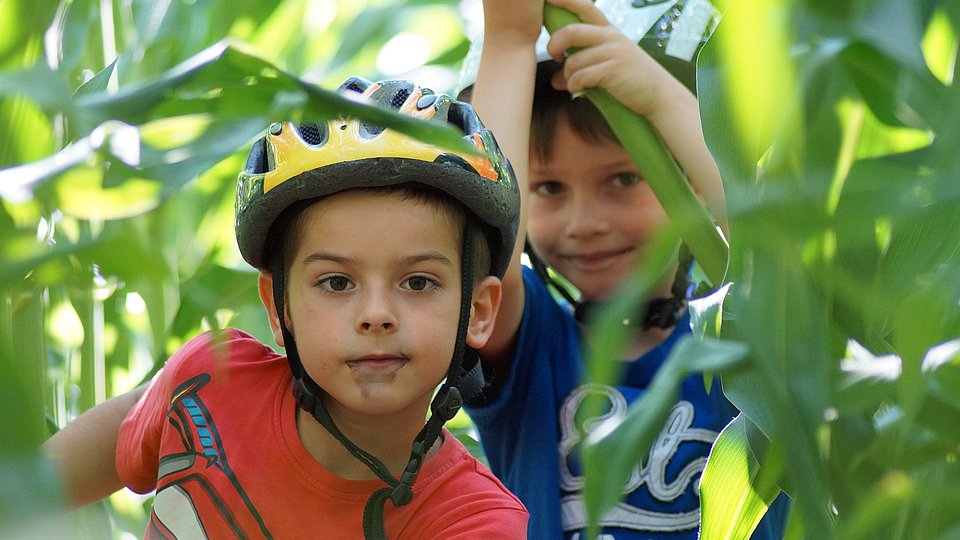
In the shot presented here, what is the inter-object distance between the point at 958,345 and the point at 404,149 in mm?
552

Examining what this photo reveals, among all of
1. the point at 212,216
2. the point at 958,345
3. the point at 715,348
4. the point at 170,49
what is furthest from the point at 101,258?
the point at 212,216

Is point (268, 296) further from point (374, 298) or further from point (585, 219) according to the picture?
point (585, 219)

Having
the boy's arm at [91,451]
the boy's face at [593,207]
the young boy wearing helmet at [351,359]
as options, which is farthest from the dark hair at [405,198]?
the boy's face at [593,207]

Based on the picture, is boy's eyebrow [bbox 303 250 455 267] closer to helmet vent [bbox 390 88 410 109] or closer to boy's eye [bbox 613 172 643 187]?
helmet vent [bbox 390 88 410 109]

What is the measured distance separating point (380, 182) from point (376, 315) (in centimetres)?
12

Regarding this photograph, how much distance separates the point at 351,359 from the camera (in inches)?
43.8

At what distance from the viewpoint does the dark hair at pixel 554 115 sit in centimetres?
156

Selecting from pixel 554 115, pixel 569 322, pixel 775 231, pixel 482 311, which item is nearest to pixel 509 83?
pixel 554 115

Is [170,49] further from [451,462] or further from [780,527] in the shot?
[780,527]

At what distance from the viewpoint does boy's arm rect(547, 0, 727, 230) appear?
1.23 m

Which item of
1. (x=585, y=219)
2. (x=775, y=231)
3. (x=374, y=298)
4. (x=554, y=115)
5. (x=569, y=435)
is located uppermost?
(x=775, y=231)

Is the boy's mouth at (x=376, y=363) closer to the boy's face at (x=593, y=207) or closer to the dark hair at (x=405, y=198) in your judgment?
the dark hair at (x=405, y=198)

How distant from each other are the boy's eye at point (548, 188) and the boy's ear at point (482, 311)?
35 cm

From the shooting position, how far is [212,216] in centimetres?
165
